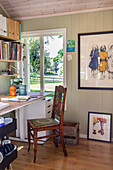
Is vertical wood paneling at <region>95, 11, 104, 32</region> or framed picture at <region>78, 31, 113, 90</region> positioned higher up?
vertical wood paneling at <region>95, 11, 104, 32</region>

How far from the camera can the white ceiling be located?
2.80m

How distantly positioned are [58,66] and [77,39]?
1.96 feet

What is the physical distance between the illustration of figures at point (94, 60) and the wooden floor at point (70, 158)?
1204 millimetres

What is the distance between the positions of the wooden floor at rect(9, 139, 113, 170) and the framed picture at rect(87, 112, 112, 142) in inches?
5.1

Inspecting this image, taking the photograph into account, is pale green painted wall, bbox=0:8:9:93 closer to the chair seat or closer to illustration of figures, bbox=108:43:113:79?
the chair seat

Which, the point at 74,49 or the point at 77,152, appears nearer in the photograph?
the point at 77,152

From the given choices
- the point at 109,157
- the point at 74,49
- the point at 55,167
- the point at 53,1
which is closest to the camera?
the point at 55,167

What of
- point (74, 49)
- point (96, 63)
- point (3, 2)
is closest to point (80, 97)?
point (96, 63)

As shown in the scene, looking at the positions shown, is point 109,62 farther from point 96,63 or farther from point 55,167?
point 55,167

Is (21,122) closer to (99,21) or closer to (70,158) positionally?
(70,158)

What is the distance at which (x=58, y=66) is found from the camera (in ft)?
10.6

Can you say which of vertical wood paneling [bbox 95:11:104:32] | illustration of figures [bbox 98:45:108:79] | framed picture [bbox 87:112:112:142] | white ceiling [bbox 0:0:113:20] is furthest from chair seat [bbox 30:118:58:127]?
white ceiling [bbox 0:0:113:20]

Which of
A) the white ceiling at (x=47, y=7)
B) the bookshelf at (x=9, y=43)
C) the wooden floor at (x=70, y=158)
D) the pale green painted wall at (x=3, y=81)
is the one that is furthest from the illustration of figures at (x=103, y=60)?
the pale green painted wall at (x=3, y=81)

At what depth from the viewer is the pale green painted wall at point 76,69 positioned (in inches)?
114
